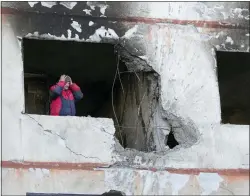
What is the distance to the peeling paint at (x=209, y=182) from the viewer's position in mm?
13555

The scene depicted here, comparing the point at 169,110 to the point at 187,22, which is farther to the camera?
the point at 187,22

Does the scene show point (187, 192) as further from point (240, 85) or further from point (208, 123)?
point (240, 85)

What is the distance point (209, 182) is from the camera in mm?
13586

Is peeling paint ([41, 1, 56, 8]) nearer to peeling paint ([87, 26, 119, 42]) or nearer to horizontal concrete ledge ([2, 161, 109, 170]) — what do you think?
peeling paint ([87, 26, 119, 42])

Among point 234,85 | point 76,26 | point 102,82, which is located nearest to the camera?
point 76,26

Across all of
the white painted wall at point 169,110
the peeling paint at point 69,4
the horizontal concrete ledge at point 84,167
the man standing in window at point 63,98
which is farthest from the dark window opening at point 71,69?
the horizontal concrete ledge at point 84,167

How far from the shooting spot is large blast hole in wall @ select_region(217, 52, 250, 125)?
16.2 meters

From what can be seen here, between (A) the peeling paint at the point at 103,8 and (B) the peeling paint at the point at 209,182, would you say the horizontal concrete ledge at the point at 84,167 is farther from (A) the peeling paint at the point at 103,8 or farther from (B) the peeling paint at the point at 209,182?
(A) the peeling paint at the point at 103,8

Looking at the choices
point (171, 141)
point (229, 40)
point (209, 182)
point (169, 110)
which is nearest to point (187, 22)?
point (229, 40)

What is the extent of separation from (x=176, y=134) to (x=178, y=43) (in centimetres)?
147

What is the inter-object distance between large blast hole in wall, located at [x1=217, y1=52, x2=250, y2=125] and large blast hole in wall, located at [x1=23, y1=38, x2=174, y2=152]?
169cm

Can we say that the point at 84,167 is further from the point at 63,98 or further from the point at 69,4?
the point at 69,4

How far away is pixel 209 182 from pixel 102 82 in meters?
4.79

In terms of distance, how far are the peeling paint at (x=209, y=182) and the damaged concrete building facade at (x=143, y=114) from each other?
0.05ft
